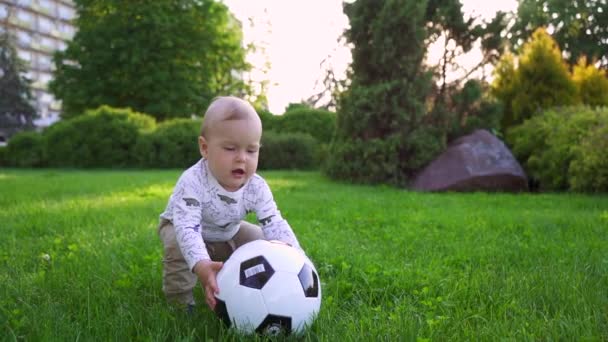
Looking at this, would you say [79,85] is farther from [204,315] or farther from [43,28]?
[43,28]

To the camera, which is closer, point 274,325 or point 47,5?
point 274,325

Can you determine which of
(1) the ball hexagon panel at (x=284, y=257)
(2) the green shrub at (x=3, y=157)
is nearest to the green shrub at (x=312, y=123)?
(2) the green shrub at (x=3, y=157)

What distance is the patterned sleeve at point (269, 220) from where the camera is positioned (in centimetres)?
293

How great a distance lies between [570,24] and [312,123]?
63.3 ft

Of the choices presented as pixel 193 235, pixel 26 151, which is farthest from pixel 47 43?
pixel 193 235

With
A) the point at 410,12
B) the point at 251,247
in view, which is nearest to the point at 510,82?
the point at 410,12

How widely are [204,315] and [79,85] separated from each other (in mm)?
30863

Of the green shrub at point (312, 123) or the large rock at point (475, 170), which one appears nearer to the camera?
the large rock at point (475, 170)

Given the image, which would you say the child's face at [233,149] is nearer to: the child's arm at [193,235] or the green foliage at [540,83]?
the child's arm at [193,235]

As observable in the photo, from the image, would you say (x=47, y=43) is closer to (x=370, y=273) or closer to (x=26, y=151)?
(x=26, y=151)

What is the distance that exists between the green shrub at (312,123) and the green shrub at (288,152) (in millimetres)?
3049

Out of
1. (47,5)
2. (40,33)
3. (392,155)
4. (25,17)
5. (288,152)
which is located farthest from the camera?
(47,5)

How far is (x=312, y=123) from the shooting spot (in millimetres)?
21234

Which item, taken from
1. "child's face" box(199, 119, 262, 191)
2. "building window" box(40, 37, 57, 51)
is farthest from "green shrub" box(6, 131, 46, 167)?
"building window" box(40, 37, 57, 51)
